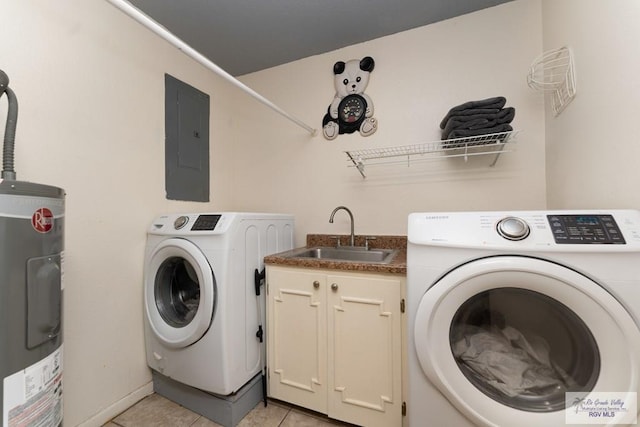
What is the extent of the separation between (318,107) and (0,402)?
6.88 ft

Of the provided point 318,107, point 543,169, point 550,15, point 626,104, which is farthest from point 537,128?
point 318,107

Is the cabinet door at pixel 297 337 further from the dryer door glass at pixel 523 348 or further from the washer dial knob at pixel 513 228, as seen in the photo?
the washer dial knob at pixel 513 228

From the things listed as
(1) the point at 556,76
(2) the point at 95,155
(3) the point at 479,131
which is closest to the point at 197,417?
(2) the point at 95,155

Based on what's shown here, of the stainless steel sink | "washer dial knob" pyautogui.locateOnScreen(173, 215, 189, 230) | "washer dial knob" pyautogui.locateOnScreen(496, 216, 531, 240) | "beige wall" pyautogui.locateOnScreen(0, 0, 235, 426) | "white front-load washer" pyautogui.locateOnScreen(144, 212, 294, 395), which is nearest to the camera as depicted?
"washer dial knob" pyautogui.locateOnScreen(496, 216, 531, 240)

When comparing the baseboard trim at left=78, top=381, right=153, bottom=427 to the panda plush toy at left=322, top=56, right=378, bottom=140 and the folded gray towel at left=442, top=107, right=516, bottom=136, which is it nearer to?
the panda plush toy at left=322, top=56, right=378, bottom=140

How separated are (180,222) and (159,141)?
2.06 feet

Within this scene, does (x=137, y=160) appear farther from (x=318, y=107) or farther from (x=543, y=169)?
(x=543, y=169)

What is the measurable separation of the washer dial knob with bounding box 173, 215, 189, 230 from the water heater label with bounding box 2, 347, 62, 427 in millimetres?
679

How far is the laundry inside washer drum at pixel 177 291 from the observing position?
1.49m

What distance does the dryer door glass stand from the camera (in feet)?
2.65

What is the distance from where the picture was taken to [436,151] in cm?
160

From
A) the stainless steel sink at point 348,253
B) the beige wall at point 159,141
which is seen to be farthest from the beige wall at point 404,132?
the stainless steel sink at point 348,253

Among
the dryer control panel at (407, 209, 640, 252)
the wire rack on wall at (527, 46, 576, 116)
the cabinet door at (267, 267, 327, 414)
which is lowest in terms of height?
the cabinet door at (267, 267, 327, 414)

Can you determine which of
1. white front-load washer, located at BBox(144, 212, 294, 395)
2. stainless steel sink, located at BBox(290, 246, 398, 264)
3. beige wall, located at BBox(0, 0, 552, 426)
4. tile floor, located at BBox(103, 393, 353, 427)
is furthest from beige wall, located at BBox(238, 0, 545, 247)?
tile floor, located at BBox(103, 393, 353, 427)
